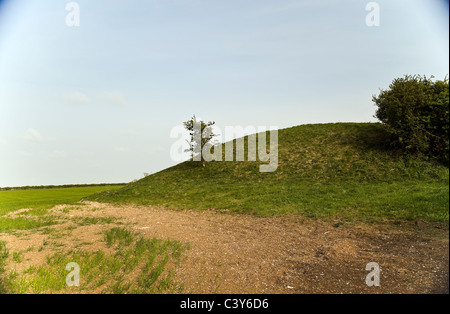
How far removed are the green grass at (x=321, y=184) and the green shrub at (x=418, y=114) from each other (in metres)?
1.61

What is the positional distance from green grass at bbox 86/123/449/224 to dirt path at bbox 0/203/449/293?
8.80ft

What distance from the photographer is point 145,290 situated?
313 inches

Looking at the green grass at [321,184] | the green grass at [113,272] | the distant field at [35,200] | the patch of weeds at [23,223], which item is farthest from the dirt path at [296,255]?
the distant field at [35,200]

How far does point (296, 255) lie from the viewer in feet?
35.7

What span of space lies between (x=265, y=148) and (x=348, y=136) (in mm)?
12149

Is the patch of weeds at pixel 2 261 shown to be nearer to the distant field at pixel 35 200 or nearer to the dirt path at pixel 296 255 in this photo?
the dirt path at pixel 296 255

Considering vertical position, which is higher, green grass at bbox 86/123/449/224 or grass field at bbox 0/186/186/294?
green grass at bbox 86/123/449/224

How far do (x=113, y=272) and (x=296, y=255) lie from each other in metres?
7.10

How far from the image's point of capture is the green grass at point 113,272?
8.01 meters

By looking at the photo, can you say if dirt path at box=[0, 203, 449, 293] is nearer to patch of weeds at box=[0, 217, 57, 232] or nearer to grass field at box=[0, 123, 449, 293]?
grass field at box=[0, 123, 449, 293]

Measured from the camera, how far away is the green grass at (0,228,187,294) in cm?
801

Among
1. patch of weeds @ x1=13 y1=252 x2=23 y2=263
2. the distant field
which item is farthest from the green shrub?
the distant field

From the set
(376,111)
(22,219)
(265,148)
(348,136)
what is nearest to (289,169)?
(265,148)
